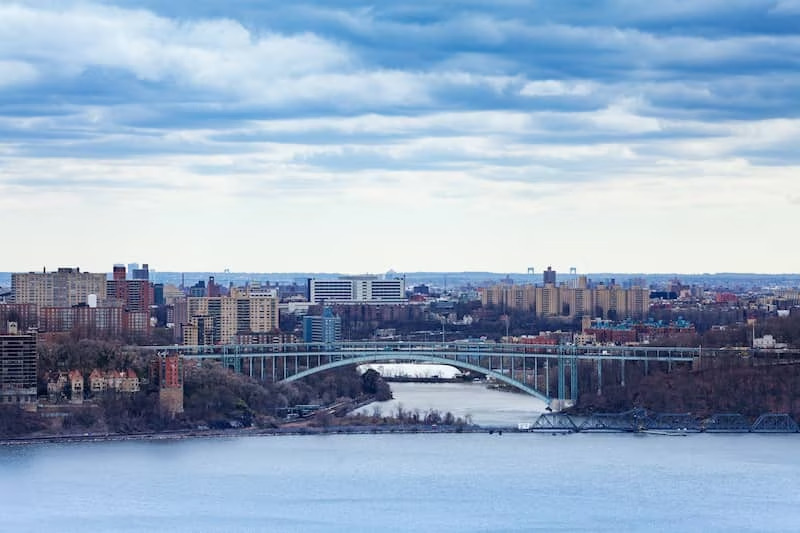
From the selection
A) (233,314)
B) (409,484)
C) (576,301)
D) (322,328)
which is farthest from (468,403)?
(576,301)

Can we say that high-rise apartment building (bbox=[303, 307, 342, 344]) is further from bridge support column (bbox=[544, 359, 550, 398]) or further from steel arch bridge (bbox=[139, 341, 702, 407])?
bridge support column (bbox=[544, 359, 550, 398])

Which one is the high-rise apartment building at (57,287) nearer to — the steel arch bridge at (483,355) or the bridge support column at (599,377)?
the steel arch bridge at (483,355)

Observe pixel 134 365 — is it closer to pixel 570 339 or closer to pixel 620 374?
pixel 620 374

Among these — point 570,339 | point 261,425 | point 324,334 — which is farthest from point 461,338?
point 261,425

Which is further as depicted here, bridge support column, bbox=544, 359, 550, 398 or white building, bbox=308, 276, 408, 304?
white building, bbox=308, 276, 408, 304

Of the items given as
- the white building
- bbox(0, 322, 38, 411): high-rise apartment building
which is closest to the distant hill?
the white building
